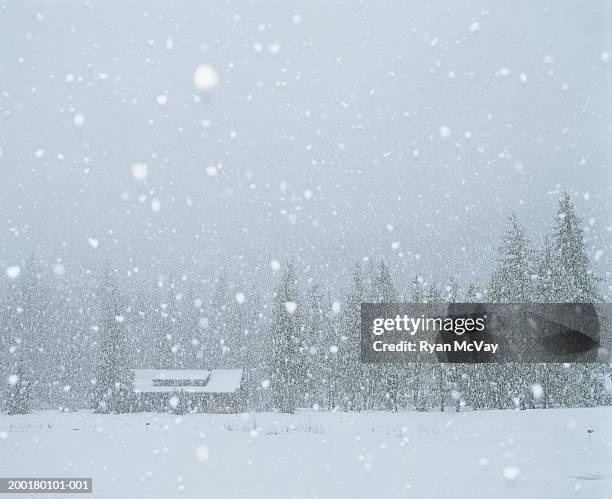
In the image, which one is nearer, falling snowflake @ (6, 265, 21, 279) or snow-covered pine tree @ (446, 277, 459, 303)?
snow-covered pine tree @ (446, 277, 459, 303)

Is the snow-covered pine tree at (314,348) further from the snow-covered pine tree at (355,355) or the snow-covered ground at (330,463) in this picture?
the snow-covered ground at (330,463)

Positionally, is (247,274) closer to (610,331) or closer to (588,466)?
(610,331)

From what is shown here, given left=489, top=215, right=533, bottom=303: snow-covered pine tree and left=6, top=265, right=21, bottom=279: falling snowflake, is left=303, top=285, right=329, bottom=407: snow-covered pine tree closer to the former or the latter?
left=489, top=215, right=533, bottom=303: snow-covered pine tree

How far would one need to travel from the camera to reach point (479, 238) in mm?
129125

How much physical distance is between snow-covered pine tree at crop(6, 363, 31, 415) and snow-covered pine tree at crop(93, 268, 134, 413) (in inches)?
202

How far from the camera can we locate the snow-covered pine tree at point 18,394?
3862 centimetres

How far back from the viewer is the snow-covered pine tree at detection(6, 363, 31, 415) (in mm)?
38625

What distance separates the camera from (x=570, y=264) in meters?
26.7

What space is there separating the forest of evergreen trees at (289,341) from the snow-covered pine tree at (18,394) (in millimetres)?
94

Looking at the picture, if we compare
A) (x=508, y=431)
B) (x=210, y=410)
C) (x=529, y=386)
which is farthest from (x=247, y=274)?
(x=508, y=431)

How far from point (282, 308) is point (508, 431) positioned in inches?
786

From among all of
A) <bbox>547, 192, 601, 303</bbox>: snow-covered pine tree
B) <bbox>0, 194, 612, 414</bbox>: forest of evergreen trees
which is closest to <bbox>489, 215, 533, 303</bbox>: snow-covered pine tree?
<bbox>0, 194, 612, 414</bbox>: forest of evergreen trees

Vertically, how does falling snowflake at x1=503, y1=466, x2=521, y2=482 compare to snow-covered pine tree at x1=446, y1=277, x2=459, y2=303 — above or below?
below

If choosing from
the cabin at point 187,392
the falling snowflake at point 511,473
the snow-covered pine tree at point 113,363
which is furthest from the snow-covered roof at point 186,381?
the falling snowflake at point 511,473
